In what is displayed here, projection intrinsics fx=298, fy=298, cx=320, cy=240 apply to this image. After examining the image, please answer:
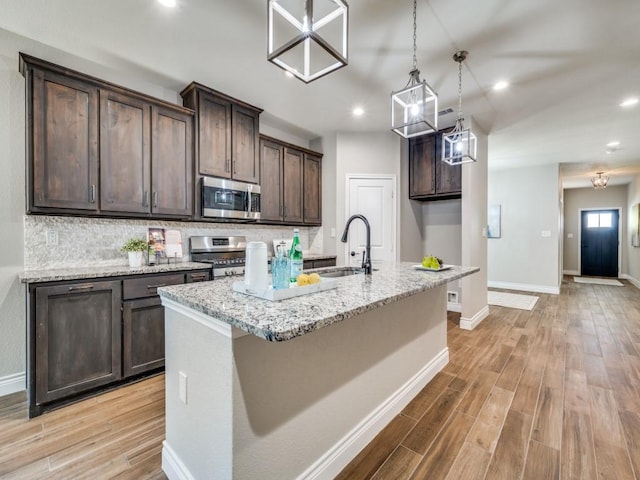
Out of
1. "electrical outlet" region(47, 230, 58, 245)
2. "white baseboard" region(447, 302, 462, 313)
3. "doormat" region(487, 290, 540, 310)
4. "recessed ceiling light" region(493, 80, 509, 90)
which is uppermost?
"recessed ceiling light" region(493, 80, 509, 90)

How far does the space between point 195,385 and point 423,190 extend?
4081mm

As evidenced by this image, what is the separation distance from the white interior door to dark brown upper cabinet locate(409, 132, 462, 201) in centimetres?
41

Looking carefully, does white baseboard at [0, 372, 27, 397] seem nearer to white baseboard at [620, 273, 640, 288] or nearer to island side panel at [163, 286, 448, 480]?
island side panel at [163, 286, 448, 480]

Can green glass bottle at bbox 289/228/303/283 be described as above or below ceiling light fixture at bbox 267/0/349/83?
below

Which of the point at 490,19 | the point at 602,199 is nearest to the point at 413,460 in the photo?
the point at 490,19

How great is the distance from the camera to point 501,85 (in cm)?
299

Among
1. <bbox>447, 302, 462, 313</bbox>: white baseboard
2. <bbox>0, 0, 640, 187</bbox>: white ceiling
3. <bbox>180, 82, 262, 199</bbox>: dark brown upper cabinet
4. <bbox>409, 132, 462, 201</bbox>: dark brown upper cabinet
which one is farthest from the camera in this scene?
<bbox>447, 302, 462, 313</bbox>: white baseboard

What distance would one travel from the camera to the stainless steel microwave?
306 centimetres

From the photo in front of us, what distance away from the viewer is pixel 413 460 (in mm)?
1603

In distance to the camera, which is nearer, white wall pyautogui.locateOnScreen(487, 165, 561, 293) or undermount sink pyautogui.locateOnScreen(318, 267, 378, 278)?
undermount sink pyautogui.locateOnScreen(318, 267, 378, 278)

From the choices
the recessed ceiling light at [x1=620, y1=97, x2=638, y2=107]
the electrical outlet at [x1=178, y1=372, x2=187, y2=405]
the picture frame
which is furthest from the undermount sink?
the picture frame

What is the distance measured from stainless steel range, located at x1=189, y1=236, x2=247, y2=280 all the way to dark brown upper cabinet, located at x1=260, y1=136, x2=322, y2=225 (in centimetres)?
48

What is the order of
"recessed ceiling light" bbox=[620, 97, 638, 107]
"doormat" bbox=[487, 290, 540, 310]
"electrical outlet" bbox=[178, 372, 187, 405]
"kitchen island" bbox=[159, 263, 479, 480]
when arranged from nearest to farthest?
"kitchen island" bbox=[159, 263, 479, 480] → "electrical outlet" bbox=[178, 372, 187, 405] → "recessed ceiling light" bbox=[620, 97, 638, 107] → "doormat" bbox=[487, 290, 540, 310]

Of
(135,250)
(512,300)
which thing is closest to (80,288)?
(135,250)
